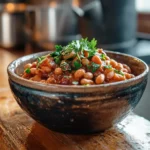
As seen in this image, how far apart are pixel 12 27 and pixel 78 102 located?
166 cm

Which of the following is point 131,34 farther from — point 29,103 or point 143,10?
point 29,103

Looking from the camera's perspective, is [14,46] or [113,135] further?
[14,46]

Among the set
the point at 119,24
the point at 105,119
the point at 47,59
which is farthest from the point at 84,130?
the point at 119,24

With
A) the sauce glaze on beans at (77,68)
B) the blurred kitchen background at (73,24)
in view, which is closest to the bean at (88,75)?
the sauce glaze on beans at (77,68)

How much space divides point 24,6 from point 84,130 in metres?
1.80

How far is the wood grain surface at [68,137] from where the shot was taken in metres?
0.80

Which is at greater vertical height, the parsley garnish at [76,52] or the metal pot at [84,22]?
the parsley garnish at [76,52]

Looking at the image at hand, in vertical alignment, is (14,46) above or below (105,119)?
below

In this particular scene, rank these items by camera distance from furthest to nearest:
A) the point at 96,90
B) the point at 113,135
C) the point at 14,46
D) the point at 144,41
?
the point at 14,46 → the point at 144,41 → the point at 113,135 → the point at 96,90

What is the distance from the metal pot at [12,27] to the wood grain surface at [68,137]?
4.65 feet

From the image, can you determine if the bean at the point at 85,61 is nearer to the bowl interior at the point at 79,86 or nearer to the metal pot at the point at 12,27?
the bowl interior at the point at 79,86

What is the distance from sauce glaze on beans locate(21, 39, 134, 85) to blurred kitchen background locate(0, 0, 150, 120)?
0.52 meters

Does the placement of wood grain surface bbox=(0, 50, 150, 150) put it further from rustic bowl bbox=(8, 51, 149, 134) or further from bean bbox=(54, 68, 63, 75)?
bean bbox=(54, 68, 63, 75)

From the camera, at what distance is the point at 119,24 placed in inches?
69.2
